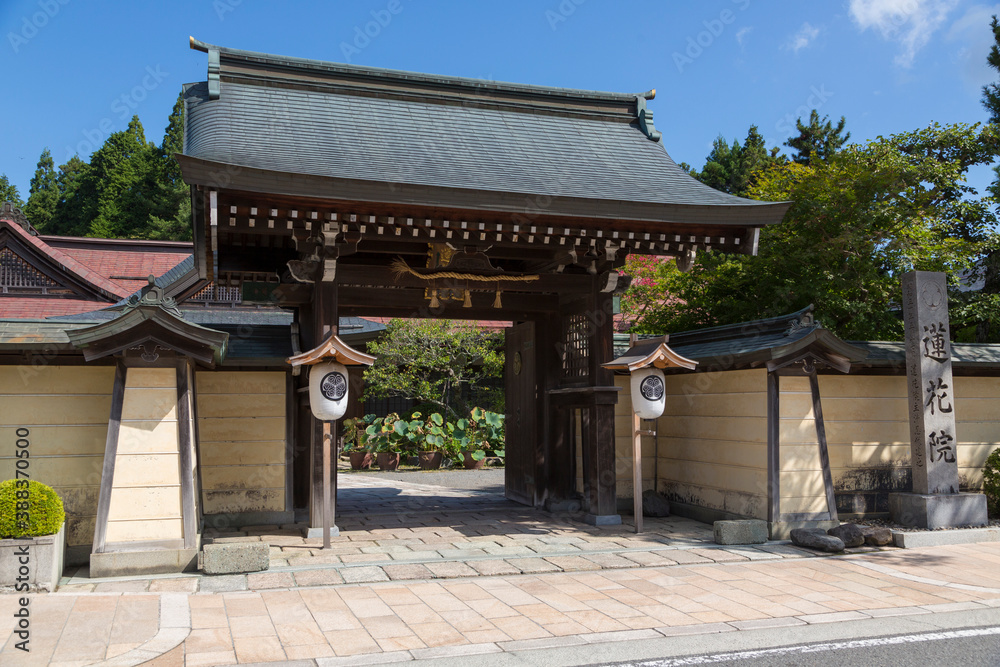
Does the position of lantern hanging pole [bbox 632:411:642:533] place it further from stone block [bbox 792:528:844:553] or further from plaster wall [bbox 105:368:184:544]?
plaster wall [bbox 105:368:184:544]

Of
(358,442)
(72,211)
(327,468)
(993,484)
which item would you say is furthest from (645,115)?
(72,211)

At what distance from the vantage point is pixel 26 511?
6246 mm

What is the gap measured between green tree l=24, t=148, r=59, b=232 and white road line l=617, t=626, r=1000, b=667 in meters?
35.7

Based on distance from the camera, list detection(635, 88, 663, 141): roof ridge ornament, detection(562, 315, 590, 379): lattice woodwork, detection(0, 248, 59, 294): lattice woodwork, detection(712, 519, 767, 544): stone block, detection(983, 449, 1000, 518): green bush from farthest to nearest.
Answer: detection(0, 248, 59, 294): lattice woodwork → detection(635, 88, 663, 141): roof ridge ornament → detection(562, 315, 590, 379): lattice woodwork → detection(983, 449, 1000, 518): green bush → detection(712, 519, 767, 544): stone block

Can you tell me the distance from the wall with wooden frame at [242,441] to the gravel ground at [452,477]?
18.0 feet

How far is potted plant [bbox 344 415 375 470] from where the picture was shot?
59.7 ft

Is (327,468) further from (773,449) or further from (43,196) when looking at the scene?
(43,196)

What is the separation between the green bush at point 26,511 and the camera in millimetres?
6164

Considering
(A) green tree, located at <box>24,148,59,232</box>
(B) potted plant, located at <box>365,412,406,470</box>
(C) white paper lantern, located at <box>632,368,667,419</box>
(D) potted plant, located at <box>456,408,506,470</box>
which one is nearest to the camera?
(C) white paper lantern, located at <box>632,368,667,419</box>

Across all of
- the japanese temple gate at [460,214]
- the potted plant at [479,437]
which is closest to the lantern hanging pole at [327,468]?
the japanese temple gate at [460,214]

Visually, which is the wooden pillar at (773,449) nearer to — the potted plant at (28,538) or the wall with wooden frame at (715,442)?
the wall with wooden frame at (715,442)

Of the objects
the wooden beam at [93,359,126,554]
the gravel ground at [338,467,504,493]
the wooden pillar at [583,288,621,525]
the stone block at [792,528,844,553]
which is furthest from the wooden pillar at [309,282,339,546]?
the gravel ground at [338,467,504,493]

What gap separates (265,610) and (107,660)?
1342 millimetres

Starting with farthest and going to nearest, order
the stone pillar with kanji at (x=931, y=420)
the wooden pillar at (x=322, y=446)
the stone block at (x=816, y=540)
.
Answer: the stone pillar with kanji at (x=931, y=420), the wooden pillar at (x=322, y=446), the stone block at (x=816, y=540)
